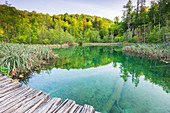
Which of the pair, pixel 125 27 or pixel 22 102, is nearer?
pixel 22 102

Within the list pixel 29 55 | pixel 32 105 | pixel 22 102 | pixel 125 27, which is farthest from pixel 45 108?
pixel 125 27

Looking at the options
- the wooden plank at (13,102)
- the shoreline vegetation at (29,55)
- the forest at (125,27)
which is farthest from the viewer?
the forest at (125,27)

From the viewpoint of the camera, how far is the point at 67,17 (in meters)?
64.2

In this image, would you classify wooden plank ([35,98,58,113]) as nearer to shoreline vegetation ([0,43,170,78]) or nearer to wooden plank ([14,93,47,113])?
wooden plank ([14,93,47,113])

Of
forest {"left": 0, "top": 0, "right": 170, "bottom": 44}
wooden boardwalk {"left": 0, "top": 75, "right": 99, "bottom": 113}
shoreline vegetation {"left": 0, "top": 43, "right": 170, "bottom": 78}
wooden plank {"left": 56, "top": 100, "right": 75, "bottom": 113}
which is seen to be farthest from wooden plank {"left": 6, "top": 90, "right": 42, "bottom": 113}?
forest {"left": 0, "top": 0, "right": 170, "bottom": 44}

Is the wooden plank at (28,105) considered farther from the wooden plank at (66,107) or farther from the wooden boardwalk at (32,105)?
the wooden plank at (66,107)

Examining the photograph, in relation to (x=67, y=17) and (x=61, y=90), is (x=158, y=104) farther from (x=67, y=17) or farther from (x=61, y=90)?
(x=67, y=17)

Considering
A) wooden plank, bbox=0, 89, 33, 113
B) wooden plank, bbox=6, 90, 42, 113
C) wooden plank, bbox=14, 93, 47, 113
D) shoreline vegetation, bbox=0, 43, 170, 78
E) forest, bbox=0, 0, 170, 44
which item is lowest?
wooden plank, bbox=14, 93, 47, 113

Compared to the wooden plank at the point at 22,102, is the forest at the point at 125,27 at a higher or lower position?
higher

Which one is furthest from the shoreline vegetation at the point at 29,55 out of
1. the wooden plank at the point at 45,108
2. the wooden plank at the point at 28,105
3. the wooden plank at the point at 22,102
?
the wooden plank at the point at 45,108

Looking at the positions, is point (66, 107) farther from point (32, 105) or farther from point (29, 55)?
point (29, 55)

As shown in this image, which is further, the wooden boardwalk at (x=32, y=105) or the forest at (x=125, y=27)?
the forest at (x=125, y=27)

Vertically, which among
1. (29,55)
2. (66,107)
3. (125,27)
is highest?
(125,27)

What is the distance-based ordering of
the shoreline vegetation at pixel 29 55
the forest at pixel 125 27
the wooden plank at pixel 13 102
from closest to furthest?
1. the wooden plank at pixel 13 102
2. the shoreline vegetation at pixel 29 55
3. the forest at pixel 125 27
